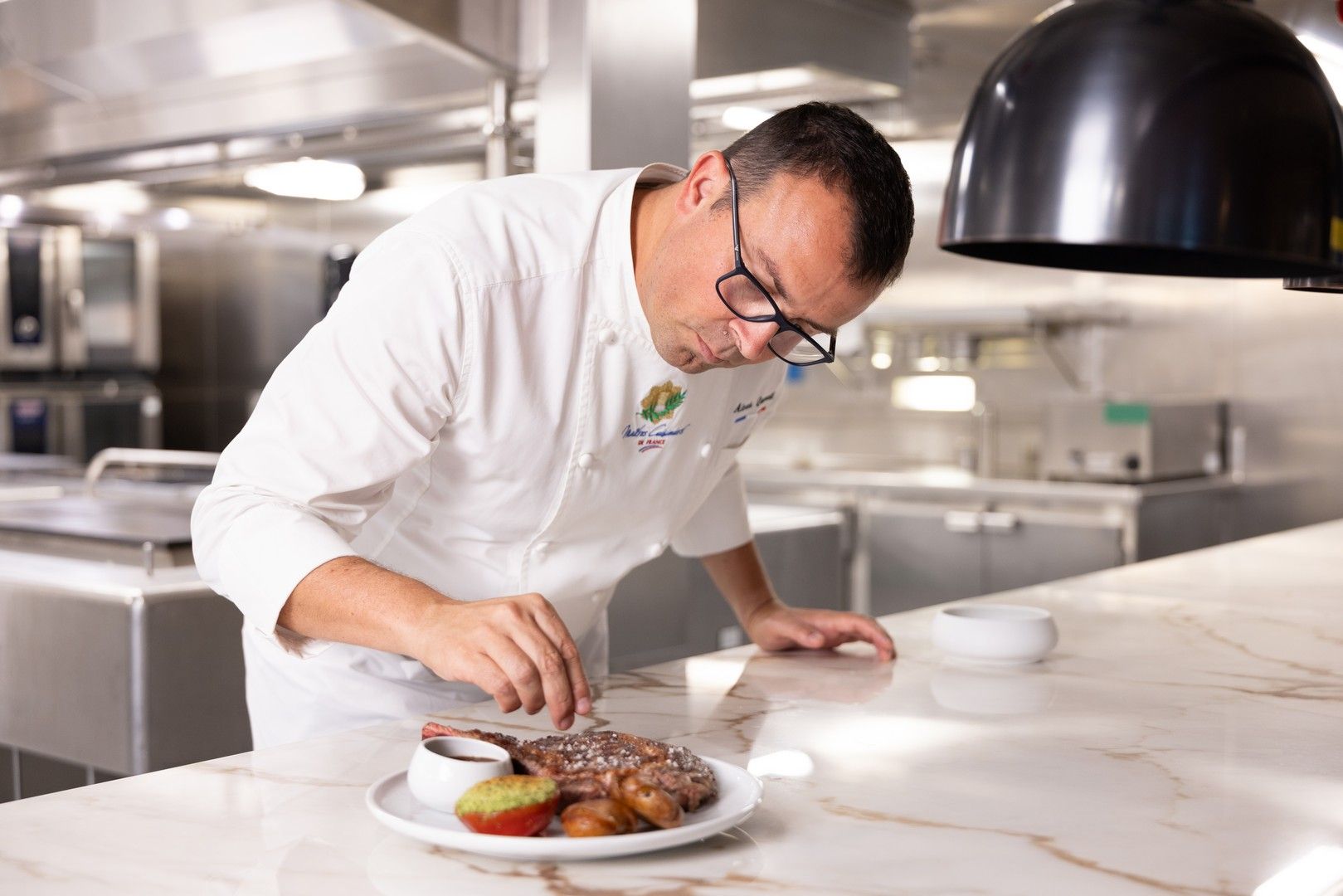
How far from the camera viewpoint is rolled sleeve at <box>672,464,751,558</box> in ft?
6.08

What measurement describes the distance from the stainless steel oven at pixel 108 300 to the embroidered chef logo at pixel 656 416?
4710 millimetres

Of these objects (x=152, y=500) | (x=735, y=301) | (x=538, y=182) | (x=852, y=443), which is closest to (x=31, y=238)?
(x=152, y=500)

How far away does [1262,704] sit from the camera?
1411 millimetres

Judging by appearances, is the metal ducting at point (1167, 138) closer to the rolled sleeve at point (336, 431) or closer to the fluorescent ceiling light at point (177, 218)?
the rolled sleeve at point (336, 431)

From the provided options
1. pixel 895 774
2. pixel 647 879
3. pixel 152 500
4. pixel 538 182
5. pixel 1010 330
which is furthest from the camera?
pixel 1010 330

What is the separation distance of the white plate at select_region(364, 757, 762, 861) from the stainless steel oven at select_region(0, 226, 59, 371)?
16.8 feet

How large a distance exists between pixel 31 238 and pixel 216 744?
Result: 3.90m

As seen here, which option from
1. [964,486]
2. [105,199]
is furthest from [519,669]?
[105,199]

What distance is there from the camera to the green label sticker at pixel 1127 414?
4.18 metres

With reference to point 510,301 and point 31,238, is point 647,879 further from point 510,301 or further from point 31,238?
point 31,238

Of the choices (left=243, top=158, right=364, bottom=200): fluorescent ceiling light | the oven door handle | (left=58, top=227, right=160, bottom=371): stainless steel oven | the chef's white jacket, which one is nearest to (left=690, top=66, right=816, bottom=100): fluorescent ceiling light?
(left=243, top=158, right=364, bottom=200): fluorescent ceiling light

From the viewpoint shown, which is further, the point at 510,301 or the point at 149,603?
the point at 149,603

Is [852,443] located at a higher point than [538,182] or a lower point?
lower

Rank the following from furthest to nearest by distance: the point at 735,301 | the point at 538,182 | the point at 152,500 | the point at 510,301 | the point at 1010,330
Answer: the point at 1010,330
the point at 152,500
the point at 538,182
the point at 510,301
the point at 735,301
